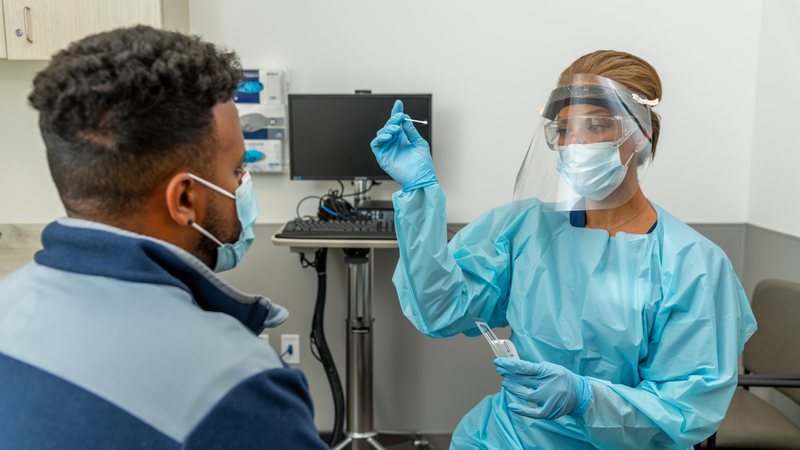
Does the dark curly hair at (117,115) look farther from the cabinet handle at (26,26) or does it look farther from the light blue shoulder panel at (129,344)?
the cabinet handle at (26,26)

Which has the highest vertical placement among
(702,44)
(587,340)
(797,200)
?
(702,44)

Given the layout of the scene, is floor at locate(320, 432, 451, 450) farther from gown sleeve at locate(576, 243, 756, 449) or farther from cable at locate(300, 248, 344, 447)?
gown sleeve at locate(576, 243, 756, 449)

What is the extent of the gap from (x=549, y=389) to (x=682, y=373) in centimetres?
27

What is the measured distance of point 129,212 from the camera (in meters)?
0.63

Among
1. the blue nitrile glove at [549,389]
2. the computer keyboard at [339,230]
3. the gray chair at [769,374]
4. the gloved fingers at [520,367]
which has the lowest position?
the gray chair at [769,374]

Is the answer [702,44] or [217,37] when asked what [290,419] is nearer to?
[217,37]

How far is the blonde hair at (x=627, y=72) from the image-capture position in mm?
1152

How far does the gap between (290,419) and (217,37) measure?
1957mm

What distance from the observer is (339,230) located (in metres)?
1.87

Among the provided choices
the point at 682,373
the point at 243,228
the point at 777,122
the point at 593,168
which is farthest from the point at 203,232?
the point at 777,122

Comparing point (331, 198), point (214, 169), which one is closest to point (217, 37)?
point (331, 198)

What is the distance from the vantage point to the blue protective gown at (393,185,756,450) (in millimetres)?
1037

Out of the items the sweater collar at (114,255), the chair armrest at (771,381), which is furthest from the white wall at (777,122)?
the sweater collar at (114,255)

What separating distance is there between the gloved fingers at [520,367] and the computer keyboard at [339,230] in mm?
836
